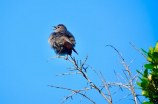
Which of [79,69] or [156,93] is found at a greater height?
[79,69]

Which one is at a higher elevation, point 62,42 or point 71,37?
point 71,37

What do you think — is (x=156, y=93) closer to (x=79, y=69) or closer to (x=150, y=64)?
(x=150, y=64)

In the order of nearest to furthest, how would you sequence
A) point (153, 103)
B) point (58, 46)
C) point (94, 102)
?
point (153, 103), point (94, 102), point (58, 46)

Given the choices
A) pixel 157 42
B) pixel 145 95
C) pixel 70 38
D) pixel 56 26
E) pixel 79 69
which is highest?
pixel 56 26

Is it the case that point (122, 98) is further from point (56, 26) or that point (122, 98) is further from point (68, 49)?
point (56, 26)

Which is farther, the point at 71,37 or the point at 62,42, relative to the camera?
the point at 71,37

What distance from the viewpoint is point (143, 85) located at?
1.56 m

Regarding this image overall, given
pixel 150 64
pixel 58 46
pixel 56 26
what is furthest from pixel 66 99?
pixel 56 26

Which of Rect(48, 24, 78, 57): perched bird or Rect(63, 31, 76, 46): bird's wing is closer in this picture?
Rect(48, 24, 78, 57): perched bird

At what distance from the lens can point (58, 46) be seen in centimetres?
585

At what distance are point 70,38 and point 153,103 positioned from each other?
4840 mm

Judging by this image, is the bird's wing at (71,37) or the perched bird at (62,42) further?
the bird's wing at (71,37)

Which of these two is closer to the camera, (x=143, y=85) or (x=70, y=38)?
(x=143, y=85)

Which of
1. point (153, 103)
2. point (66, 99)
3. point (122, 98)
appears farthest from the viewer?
point (66, 99)
